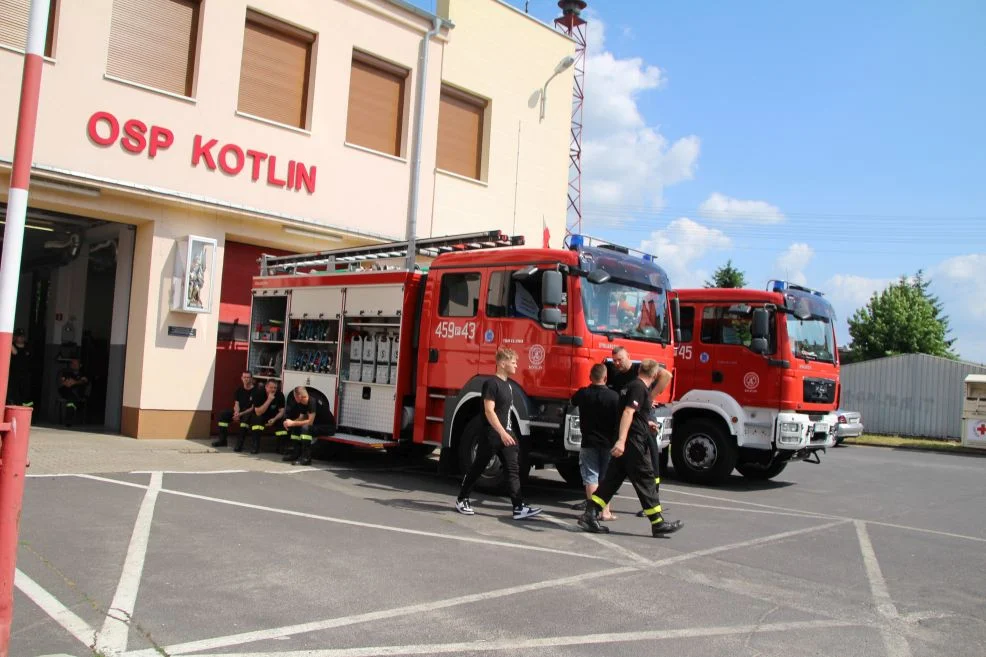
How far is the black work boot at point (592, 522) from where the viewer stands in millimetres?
8133

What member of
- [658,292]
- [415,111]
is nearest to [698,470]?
[658,292]

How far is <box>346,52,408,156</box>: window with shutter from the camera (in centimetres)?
1614

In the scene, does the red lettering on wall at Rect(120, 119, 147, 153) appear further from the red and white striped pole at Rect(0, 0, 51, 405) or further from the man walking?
the red and white striped pole at Rect(0, 0, 51, 405)

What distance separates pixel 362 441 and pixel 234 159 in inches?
230

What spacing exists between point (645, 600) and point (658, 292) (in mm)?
5589

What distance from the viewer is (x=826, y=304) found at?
1295cm

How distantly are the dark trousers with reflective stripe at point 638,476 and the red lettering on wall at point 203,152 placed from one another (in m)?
9.11

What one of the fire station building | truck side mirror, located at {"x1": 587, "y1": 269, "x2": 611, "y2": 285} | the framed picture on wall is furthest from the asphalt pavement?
the fire station building

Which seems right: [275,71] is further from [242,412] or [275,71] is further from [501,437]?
[501,437]

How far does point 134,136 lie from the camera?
13.1 meters

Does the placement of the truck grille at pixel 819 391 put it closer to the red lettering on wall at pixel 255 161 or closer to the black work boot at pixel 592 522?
the black work boot at pixel 592 522

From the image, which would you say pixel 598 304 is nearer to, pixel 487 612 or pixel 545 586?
pixel 545 586

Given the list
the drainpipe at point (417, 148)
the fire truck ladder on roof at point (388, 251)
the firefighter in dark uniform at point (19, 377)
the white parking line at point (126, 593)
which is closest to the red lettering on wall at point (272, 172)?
the fire truck ladder on roof at point (388, 251)

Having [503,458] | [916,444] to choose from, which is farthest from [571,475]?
[916,444]
